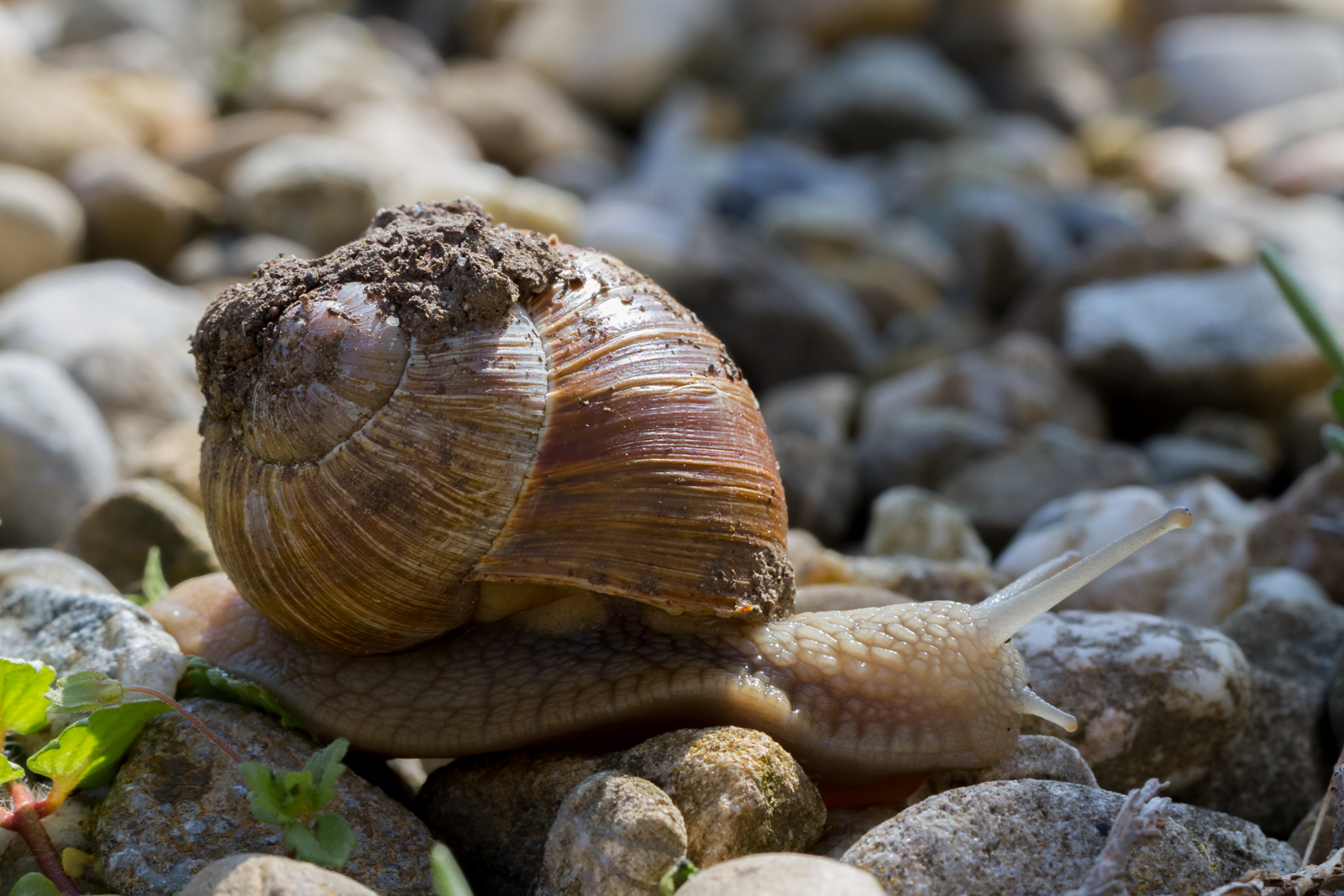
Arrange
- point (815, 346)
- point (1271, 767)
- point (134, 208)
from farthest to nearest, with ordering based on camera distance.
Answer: point (134, 208)
point (815, 346)
point (1271, 767)

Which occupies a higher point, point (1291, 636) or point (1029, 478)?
point (1291, 636)

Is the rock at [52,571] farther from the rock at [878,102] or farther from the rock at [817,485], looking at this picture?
the rock at [878,102]

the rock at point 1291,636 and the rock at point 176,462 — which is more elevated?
the rock at point 1291,636

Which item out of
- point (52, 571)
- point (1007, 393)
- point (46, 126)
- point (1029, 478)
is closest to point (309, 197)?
point (46, 126)

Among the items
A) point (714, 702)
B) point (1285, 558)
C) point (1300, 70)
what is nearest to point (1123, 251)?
point (1285, 558)

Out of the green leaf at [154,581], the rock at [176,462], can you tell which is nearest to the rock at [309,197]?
the rock at [176,462]

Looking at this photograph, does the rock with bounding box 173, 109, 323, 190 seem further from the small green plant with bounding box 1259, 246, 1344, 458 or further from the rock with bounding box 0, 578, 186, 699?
the small green plant with bounding box 1259, 246, 1344, 458

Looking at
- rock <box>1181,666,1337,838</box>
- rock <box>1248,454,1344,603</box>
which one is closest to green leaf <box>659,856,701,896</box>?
rock <box>1181,666,1337,838</box>

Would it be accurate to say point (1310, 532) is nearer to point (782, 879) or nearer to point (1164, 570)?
point (1164, 570)
